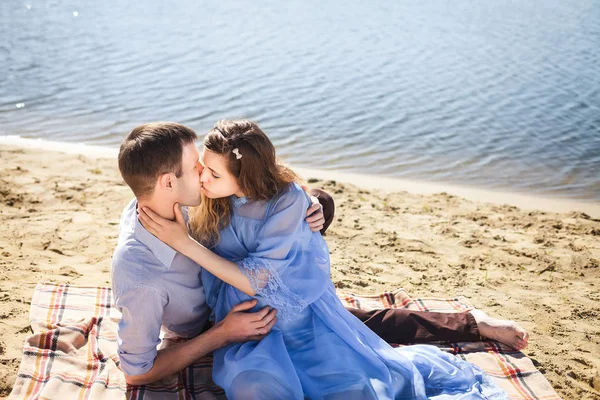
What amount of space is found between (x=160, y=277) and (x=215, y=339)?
0.47 meters

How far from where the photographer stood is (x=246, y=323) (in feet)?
11.1

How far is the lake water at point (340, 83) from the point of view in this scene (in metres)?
9.26

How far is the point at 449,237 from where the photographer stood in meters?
6.21

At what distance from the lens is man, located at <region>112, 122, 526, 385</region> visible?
3211mm

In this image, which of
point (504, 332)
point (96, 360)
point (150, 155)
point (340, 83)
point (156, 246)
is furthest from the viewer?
point (340, 83)

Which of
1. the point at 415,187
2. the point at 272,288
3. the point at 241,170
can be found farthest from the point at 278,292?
the point at 415,187

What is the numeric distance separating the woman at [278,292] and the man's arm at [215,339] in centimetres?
4

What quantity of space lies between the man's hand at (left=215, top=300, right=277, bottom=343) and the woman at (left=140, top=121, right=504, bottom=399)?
0.11 ft

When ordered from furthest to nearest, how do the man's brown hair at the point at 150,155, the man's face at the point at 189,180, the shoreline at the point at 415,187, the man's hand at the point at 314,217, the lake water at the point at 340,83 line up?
the lake water at the point at 340,83 → the shoreline at the point at 415,187 → the man's hand at the point at 314,217 → the man's face at the point at 189,180 → the man's brown hair at the point at 150,155

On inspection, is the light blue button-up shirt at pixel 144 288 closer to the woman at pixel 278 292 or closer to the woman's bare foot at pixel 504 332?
the woman at pixel 278 292

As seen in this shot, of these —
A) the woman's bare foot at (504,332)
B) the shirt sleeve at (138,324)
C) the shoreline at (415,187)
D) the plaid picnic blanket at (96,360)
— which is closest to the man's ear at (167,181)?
the shirt sleeve at (138,324)

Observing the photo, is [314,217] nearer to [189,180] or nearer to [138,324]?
[189,180]

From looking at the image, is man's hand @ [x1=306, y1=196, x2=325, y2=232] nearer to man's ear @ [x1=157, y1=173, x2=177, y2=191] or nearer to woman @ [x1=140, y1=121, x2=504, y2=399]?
woman @ [x1=140, y1=121, x2=504, y2=399]

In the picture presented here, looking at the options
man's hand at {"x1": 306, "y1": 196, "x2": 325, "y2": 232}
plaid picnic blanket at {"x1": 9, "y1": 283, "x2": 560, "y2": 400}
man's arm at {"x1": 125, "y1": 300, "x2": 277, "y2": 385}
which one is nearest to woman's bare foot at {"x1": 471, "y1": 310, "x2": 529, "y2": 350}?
plaid picnic blanket at {"x1": 9, "y1": 283, "x2": 560, "y2": 400}
